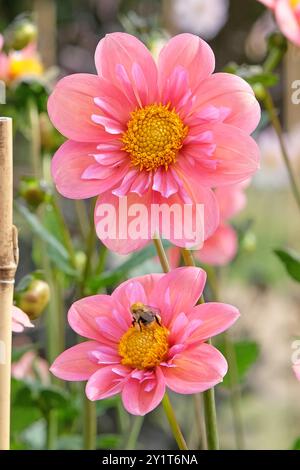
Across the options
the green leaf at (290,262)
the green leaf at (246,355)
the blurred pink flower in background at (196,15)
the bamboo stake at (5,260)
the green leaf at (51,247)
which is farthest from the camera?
the blurred pink flower in background at (196,15)

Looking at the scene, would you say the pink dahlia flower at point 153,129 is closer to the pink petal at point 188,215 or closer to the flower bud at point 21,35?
the pink petal at point 188,215

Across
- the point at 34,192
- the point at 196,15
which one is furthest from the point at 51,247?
the point at 196,15

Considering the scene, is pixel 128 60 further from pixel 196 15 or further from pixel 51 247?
pixel 196 15

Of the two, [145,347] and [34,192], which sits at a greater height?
[34,192]

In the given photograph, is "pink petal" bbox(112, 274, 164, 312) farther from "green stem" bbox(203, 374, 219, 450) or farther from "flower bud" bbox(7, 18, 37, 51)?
"flower bud" bbox(7, 18, 37, 51)

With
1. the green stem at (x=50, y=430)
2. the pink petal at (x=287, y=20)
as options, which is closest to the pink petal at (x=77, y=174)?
the pink petal at (x=287, y=20)
